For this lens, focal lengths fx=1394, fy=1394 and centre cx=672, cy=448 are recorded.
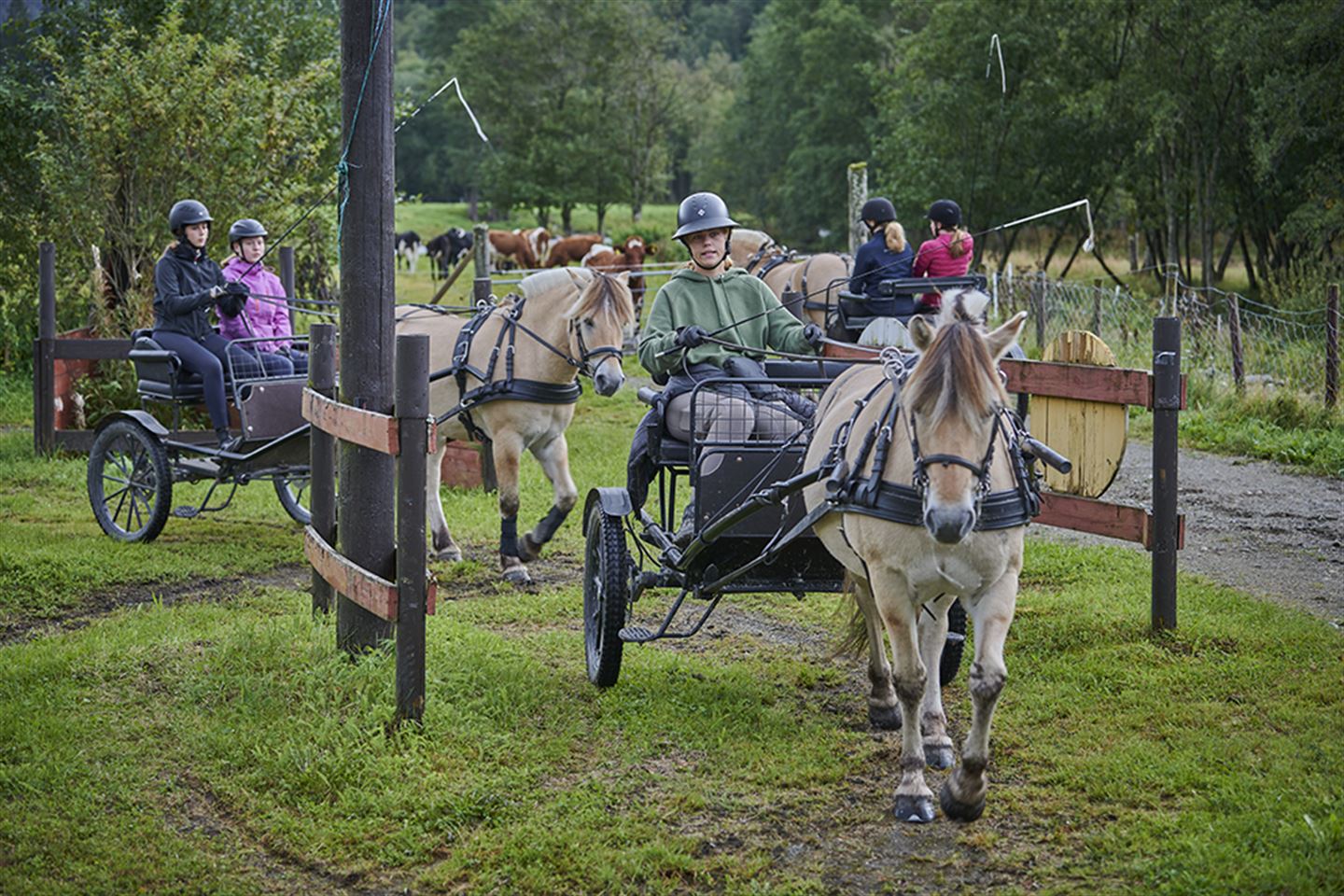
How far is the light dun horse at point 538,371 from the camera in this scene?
28.4ft

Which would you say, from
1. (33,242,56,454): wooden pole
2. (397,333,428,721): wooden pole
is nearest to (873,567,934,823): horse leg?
(397,333,428,721): wooden pole

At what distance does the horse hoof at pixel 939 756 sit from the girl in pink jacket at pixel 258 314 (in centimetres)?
605

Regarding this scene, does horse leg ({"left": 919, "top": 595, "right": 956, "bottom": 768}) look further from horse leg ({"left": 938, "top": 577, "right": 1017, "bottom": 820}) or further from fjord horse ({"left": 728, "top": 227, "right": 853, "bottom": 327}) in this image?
fjord horse ({"left": 728, "top": 227, "right": 853, "bottom": 327})

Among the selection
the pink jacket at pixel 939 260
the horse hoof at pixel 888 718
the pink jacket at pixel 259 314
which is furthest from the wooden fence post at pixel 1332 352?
the pink jacket at pixel 259 314

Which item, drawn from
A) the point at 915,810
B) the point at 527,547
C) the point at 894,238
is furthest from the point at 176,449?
the point at 915,810

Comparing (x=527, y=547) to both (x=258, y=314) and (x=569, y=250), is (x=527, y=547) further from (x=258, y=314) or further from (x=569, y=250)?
(x=569, y=250)

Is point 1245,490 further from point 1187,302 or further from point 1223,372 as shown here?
point 1187,302

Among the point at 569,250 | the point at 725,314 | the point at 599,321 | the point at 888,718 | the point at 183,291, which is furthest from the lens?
the point at 569,250

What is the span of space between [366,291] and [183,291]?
15.8 ft

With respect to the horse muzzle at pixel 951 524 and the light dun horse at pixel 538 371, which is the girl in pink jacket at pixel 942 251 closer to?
the light dun horse at pixel 538 371

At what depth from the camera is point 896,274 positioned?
1269 centimetres

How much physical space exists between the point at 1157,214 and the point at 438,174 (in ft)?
150

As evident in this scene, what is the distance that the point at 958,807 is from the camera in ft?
15.2

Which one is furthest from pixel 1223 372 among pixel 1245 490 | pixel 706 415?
pixel 706 415
